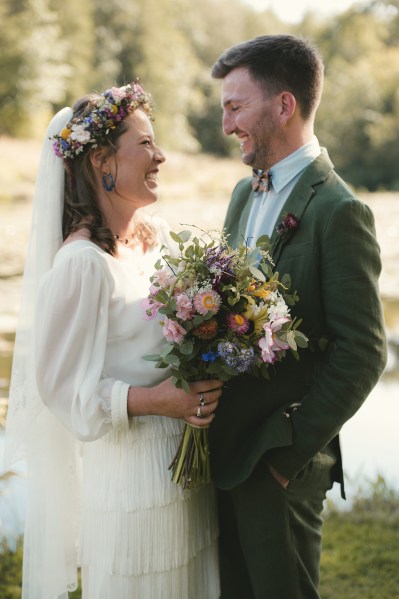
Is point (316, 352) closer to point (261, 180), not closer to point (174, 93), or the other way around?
point (261, 180)

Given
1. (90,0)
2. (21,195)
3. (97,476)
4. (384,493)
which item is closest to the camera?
(97,476)

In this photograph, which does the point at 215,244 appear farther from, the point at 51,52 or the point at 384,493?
the point at 51,52

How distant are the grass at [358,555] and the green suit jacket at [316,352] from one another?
4.33ft

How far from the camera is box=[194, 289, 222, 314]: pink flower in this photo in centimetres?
211

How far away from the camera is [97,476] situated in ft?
8.16

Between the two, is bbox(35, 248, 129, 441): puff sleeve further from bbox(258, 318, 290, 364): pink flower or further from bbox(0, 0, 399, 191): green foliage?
bbox(0, 0, 399, 191): green foliage

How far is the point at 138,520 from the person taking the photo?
240cm

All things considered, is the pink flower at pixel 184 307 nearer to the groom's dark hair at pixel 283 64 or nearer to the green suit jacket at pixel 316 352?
the green suit jacket at pixel 316 352

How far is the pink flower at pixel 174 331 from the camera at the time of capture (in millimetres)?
2160

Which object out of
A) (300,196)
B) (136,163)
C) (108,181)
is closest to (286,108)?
(300,196)

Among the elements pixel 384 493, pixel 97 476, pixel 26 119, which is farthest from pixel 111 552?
pixel 26 119

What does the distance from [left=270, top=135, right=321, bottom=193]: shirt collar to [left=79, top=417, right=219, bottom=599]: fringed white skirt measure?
916 millimetres

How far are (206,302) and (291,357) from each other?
51 cm

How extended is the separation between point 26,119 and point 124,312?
2159 centimetres
